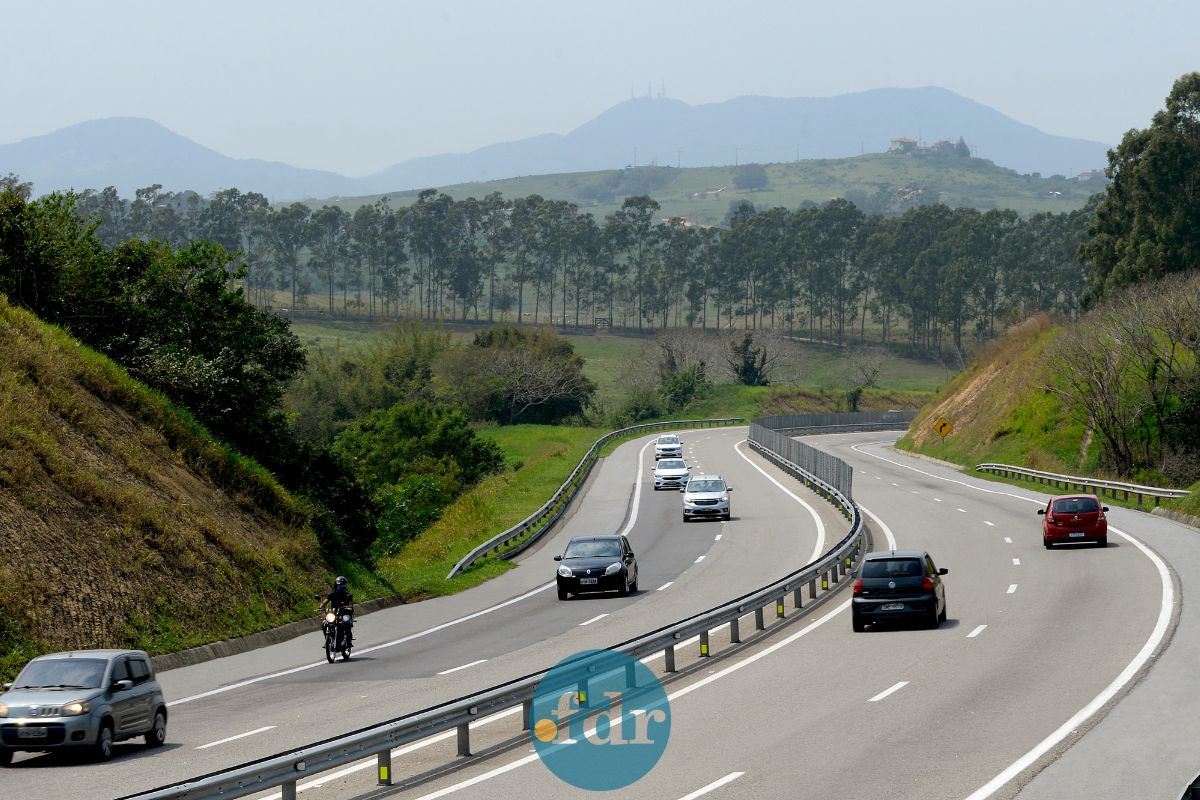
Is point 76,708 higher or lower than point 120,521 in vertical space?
higher

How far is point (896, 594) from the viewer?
25.1 m

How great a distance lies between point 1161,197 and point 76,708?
76805mm

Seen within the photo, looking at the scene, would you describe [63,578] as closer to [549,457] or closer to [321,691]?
[321,691]

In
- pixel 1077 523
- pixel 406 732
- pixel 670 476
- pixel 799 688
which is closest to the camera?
pixel 406 732

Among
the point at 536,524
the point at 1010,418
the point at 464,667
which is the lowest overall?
the point at 536,524

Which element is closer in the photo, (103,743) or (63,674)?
(103,743)

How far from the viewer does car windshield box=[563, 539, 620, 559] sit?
34.2m

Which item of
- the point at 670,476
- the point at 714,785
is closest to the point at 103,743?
the point at 714,785

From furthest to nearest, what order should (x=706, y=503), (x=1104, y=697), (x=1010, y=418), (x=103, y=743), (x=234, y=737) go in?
(x=1010, y=418), (x=706, y=503), (x=1104, y=697), (x=234, y=737), (x=103, y=743)

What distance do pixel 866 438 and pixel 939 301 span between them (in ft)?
239

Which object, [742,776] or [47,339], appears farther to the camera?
[47,339]

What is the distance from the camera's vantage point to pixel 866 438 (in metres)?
112

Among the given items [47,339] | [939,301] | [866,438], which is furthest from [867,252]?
[47,339]

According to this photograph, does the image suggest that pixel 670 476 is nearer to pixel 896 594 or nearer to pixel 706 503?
pixel 706 503
